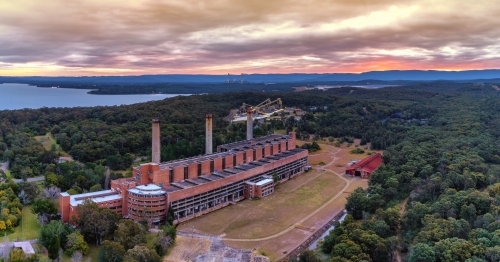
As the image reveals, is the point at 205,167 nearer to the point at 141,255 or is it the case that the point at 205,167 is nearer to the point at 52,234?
the point at 52,234

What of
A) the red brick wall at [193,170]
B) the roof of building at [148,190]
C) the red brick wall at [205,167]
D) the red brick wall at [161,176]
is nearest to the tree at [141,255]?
the roof of building at [148,190]

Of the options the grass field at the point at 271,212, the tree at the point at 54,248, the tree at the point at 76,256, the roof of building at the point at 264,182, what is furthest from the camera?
the roof of building at the point at 264,182

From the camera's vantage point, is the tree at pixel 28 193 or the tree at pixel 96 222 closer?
the tree at pixel 96 222

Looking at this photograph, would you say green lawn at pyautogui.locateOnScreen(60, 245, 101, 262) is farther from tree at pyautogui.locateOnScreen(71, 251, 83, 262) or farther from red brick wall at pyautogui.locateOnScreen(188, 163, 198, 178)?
red brick wall at pyautogui.locateOnScreen(188, 163, 198, 178)

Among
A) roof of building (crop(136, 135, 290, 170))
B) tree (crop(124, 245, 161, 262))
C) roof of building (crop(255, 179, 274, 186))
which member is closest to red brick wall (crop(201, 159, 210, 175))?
roof of building (crop(136, 135, 290, 170))

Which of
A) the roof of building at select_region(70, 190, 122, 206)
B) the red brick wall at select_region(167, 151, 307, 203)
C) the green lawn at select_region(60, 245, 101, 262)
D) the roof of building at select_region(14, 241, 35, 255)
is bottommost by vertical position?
the green lawn at select_region(60, 245, 101, 262)

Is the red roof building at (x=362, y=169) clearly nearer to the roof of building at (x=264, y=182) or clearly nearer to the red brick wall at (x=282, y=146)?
the red brick wall at (x=282, y=146)
